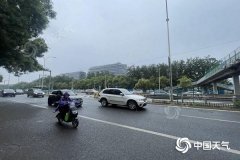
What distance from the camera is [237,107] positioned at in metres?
18.8

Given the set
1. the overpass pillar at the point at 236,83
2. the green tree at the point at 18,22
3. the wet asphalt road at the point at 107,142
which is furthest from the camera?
the overpass pillar at the point at 236,83

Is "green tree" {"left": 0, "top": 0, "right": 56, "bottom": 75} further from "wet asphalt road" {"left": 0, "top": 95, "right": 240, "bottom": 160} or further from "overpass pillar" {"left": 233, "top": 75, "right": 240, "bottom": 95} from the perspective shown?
"overpass pillar" {"left": 233, "top": 75, "right": 240, "bottom": 95}

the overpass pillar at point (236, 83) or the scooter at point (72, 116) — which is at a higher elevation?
the overpass pillar at point (236, 83)

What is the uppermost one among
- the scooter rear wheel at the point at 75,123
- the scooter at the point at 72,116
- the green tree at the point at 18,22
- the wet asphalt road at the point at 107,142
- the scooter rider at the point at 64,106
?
the green tree at the point at 18,22

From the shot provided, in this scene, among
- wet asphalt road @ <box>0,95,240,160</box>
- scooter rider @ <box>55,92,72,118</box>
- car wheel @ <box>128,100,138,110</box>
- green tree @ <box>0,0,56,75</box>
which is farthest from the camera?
green tree @ <box>0,0,56,75</box>

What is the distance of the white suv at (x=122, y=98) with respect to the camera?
18344 millimetres

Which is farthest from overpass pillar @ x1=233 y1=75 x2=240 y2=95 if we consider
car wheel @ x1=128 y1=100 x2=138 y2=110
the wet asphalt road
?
the wet asphalt road

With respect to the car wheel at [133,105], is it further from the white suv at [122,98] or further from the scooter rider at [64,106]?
the scooter rider at [64,106]

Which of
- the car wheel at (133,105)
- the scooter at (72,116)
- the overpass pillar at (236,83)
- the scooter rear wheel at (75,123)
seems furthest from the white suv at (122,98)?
the overpass pillar at (236,83)

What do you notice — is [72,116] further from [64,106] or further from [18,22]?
[18,22]

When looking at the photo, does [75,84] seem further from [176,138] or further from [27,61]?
[176,138]

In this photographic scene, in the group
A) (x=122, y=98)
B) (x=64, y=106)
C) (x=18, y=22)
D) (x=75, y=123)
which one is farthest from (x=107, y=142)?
(x=18, y=22)

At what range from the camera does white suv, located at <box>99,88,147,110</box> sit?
18344 mm

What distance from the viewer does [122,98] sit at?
62.7 ft
